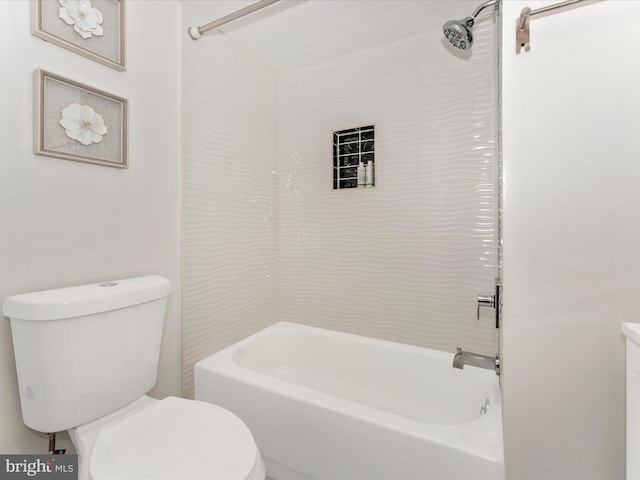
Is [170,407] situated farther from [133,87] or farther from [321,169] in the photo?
[321,169]

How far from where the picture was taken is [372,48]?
1.91 meters

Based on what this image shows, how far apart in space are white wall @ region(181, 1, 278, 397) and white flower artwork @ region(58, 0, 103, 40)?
1.35ft

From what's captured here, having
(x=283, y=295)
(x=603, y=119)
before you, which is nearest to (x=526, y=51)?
(x=603, y=119)

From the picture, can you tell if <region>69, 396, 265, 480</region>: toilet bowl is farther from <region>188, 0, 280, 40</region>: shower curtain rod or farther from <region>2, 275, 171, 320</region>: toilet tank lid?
<region>188, 0, 280, 40</region>: shower curtain rod

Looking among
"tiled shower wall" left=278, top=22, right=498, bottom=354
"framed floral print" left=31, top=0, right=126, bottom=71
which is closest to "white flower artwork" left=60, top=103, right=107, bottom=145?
"framed floral print" left=31, top=0, right=126, bottom=71

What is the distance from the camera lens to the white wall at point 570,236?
90 centimetres

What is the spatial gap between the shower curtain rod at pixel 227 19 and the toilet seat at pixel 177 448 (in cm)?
159

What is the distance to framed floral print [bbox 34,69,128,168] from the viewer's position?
104 cm

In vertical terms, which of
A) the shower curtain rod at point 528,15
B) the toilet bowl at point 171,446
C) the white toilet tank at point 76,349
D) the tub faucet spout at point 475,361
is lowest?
the toilet bowl at point 171,446

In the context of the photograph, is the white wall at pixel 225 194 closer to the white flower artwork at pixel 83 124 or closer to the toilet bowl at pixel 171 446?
the white flower artwork at pixel 83 124

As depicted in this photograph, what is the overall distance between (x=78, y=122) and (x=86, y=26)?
0.36 metres

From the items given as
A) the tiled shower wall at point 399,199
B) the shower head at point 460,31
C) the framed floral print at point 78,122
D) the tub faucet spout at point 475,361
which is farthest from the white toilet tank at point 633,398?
the framed floral print at point 78,122

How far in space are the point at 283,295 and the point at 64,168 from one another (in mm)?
1493

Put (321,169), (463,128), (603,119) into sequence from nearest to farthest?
(603,119) < (463,128) < (321,169)
